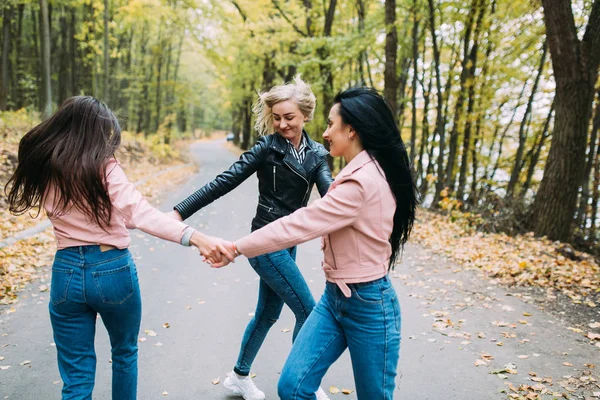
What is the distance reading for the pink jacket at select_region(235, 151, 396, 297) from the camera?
2.23 metres

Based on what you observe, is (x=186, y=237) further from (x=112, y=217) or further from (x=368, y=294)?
(x=368, y=294)

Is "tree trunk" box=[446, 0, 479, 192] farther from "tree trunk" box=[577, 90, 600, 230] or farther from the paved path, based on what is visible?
the paved path

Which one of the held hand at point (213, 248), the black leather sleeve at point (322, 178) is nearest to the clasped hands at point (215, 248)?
the held hand at point (213, 248)

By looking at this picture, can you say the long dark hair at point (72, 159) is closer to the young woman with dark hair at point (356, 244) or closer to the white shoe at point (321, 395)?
the young woman with dark hair at point (356, 244)

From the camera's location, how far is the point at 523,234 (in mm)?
10367

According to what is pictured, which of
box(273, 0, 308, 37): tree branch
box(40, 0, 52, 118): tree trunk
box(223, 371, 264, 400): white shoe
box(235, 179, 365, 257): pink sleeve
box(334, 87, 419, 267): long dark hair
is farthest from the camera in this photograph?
box(273, 0, 308, 37): tree branch

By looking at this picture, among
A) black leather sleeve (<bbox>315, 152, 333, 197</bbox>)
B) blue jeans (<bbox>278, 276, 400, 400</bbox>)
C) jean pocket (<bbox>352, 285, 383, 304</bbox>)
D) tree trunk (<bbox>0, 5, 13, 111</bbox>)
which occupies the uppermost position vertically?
tree trunk (<bbox>0, 5, 13, 111</bbox>)

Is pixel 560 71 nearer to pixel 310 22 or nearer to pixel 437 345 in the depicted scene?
pixel 437 345

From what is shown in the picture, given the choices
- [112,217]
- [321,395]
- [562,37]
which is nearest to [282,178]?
[112,217]

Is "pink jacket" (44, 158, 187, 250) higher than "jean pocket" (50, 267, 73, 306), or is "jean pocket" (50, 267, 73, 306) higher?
"pink jacket" (44, 158, 187, 250)

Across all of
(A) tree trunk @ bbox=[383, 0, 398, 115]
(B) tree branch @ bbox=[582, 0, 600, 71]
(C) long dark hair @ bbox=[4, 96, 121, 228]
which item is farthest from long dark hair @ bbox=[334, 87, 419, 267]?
(A) tree trunk @ bbox=[383, 0, 398, 115]

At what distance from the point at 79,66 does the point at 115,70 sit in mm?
2151

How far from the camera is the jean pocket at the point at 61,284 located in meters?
2.43

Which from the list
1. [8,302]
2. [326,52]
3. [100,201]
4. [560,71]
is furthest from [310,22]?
[100,201]
